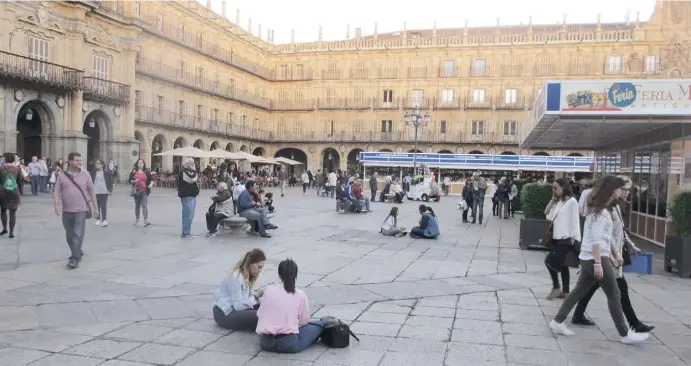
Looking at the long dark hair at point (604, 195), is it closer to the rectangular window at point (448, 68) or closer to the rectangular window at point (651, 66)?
the rectangular window at point (651, 66)

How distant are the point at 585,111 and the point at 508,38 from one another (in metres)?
36.7

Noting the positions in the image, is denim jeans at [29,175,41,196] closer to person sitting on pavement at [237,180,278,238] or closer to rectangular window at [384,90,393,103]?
person sitting on pavement at [237,180,278,238]

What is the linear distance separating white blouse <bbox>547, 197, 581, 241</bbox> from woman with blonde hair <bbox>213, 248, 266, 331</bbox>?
330cm

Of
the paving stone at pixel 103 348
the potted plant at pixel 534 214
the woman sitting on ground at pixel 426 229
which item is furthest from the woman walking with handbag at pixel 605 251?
the woman sitting on ground at pixel 426 229

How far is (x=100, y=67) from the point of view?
2744 centimetres

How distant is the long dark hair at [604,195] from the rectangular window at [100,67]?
27.0 meters

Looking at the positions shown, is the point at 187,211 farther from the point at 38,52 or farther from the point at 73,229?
the point at 38,52

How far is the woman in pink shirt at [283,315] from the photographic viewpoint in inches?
161

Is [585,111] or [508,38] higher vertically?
[508,38]

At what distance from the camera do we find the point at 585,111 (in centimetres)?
915

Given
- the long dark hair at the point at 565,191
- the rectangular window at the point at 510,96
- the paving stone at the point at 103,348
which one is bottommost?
the paving stone at the point at 103,348

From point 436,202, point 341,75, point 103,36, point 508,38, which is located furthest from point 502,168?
point 103,36

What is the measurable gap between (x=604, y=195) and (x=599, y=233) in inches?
12.7

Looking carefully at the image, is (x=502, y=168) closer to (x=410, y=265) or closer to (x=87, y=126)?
(x=87, y=126)
